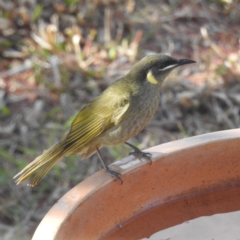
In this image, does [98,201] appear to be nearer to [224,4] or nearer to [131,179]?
[131,179]

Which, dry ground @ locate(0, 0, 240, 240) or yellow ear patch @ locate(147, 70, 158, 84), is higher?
dry ground @ locate(0, 0, 240, 240)

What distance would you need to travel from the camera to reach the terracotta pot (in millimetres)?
2619

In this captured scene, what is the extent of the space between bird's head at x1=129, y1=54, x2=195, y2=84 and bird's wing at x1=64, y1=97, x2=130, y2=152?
21 centimetres

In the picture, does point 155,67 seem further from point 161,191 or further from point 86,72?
point 86,72

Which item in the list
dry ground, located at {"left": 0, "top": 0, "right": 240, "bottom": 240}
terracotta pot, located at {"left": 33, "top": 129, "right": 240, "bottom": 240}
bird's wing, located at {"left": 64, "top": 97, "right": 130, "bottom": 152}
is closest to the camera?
terracotta pot, located at {"left": 33, "top": 129, "right": 240, "bottom": 240}

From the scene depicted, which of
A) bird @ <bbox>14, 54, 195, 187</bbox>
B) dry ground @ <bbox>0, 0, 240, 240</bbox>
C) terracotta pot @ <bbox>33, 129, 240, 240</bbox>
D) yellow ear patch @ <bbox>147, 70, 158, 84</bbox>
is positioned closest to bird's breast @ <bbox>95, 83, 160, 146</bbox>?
bird @ <bbox>14, 54, 195, 187</bbox>

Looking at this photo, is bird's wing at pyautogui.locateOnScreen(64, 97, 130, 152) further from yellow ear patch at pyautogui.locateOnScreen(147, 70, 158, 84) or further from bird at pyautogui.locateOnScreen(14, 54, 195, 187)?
yellow ear patch at pyautogui.locateOnScreen(147, 70, 158, 84)

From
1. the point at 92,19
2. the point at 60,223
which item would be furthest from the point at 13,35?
the point at 60,223

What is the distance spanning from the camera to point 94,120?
355 centimetres

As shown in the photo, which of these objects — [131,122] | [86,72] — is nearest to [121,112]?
[131,122]

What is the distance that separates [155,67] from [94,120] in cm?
49

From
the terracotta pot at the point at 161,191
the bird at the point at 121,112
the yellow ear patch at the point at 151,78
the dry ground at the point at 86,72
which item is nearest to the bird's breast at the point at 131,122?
the bird at the point at 121,112

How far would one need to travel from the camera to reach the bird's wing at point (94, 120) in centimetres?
346

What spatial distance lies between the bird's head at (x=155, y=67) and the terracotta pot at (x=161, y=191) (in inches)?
28.7
